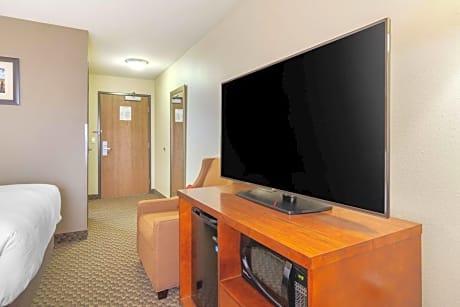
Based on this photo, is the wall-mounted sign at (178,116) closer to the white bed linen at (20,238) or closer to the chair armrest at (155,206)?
the chair armrest at (155,206)

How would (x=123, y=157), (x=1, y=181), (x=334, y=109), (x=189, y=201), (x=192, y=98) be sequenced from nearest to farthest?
(x=334, y=109) → (x=189, y=201) → (x=1, y=181) → (x=192, y=98) → (x=123, y=157)

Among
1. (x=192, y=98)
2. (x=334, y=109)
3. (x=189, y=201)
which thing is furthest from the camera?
(x=192, y=98)

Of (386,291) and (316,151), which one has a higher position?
(316,151)

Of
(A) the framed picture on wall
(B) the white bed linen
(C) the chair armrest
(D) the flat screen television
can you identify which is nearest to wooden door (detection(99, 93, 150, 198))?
(A) the framed picture on wall

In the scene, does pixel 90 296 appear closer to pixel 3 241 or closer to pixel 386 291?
pixel 3 241

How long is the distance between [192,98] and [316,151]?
2.78 m

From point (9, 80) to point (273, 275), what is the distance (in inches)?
131

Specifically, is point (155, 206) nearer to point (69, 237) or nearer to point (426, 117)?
point (69, 237)

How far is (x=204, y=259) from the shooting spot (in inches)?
66.6

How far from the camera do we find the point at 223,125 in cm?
208

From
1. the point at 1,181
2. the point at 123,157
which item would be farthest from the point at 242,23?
the point at 123,157

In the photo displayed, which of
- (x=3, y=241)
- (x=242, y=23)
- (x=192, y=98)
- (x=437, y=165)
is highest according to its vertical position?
(x=242, y=23)

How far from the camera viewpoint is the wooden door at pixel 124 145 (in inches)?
221

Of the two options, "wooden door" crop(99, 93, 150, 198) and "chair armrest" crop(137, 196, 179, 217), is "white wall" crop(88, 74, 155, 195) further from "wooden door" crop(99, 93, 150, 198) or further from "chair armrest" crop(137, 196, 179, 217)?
"chair armrest" crop(137, 196, 179, 217)
